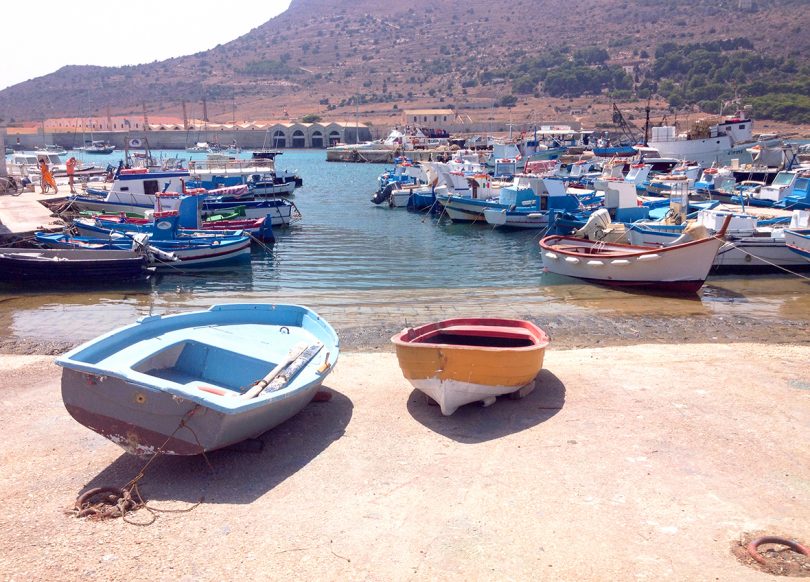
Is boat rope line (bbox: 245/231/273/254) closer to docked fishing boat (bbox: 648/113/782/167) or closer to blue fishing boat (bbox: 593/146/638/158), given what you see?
docked fishing boat (bbox: 648/113/782/167)

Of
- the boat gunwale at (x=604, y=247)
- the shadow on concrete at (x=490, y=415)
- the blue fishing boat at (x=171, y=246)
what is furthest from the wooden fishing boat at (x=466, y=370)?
the blue fishing boat at (x=171, y=246)

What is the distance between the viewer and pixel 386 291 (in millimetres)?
17109

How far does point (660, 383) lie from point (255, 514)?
5.33 m

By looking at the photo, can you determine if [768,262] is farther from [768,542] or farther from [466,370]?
[768,542]

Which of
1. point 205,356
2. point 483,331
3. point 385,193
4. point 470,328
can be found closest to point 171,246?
point 205,356

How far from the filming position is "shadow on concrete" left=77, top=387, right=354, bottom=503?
607 cm

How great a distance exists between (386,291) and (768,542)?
1265 cm

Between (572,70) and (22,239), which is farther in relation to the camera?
(572,70)

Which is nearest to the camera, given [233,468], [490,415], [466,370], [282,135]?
[233,468]

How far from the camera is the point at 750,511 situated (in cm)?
546

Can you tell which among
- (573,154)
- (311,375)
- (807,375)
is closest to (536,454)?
(311,375)

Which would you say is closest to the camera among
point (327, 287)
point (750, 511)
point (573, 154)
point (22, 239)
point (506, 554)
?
point (506, 554)

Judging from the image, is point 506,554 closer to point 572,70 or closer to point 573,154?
point 573,154

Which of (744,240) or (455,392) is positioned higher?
(455,392)
